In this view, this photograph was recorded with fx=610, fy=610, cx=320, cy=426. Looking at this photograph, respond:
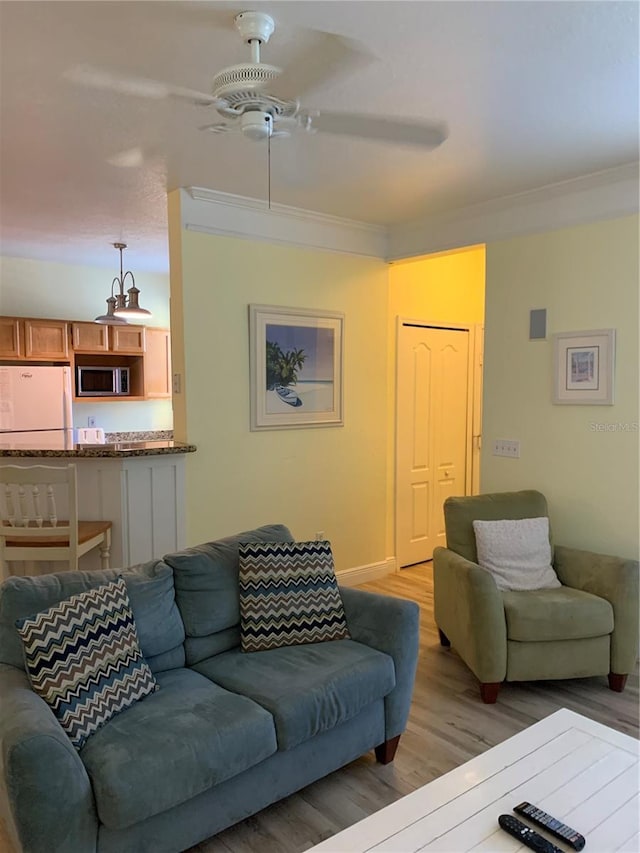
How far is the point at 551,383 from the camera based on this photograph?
12.4 ft

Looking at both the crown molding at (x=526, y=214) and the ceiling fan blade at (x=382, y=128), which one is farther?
the crown molding at (x=526, y=214)

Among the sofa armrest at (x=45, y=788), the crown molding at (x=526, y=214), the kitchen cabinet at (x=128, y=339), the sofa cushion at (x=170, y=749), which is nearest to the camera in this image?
the sofa armrest at (x=45, y=788)

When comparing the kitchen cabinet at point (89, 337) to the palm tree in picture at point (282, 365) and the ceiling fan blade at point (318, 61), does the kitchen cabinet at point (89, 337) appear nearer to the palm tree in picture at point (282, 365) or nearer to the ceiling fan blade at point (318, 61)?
the palm tree in picture at point (282, 365)

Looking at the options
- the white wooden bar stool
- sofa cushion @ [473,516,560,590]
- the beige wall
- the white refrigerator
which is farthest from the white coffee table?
the beige wall

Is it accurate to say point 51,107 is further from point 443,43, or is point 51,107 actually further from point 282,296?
point 282,296

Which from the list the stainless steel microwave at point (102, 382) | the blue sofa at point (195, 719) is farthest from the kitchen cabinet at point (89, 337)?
the blue sofa at point (195, 719)

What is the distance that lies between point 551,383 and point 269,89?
2382 mm

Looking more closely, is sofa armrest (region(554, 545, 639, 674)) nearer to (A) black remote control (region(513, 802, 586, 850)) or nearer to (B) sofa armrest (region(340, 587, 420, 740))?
(B) sofa armrest (region(340, 587, 420, 740))

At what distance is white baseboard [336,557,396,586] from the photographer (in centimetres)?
468

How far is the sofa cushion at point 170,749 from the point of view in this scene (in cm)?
170

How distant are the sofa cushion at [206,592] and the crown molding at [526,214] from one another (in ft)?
9.08

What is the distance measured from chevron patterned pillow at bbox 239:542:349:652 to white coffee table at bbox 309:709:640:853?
0.92 meters

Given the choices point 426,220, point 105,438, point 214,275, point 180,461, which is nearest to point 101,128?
point 214,275

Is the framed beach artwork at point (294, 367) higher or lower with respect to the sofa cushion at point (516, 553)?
higher
